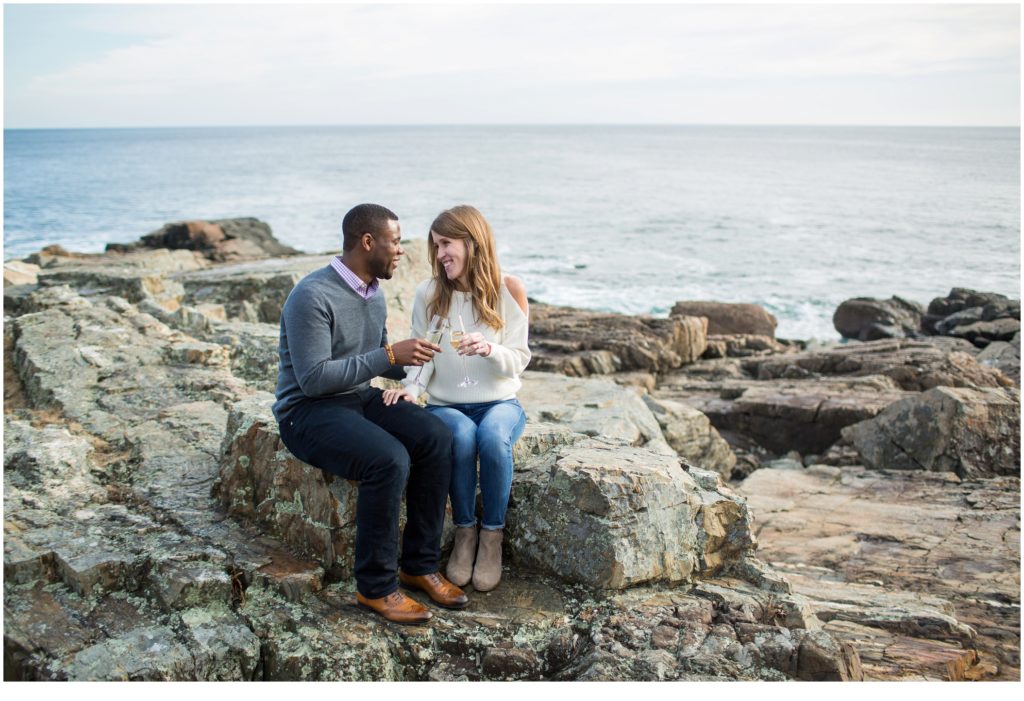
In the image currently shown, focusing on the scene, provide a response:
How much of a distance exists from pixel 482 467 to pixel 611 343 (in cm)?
1034

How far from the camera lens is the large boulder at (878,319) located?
21594 mm

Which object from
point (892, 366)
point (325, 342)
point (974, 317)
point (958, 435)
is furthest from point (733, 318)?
point (325, 342)

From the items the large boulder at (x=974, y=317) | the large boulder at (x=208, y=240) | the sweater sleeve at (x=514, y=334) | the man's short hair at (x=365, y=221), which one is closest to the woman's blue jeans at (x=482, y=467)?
the sweater sleeve at (x=514, y=334)

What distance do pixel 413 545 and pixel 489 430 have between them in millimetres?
704

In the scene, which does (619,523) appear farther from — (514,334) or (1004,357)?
(1004,357)

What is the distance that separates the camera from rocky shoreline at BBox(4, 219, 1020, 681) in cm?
377

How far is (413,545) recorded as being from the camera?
4.20m

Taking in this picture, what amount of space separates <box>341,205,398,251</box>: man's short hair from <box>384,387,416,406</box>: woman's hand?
0.81m

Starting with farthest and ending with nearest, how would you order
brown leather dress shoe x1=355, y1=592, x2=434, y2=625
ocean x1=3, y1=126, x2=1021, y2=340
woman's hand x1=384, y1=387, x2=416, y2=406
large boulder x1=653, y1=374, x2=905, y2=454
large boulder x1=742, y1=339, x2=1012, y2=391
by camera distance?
ocean x1=3, y1=126, x2=1021, y2=340, large boulder x1=742, y1=339, x2=1012, y2=391, large boulder x1=653, y1=374, x2=905, y2=454, woman's hand x1=384, y1=387, x2=416, y2=406, brown leather dress shoe x1=355, y1=592, x2=434, y2=625

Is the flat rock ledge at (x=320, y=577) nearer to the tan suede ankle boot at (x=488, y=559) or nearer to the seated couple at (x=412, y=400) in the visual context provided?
the tan suede ankle boot at (x=488, y=559)

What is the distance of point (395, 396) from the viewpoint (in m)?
4.41

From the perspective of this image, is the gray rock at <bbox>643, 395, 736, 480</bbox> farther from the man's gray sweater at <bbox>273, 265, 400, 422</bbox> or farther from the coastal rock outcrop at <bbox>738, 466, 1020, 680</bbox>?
the man's gray sweater at <bbox>273, 265, 400, 422</bbox>

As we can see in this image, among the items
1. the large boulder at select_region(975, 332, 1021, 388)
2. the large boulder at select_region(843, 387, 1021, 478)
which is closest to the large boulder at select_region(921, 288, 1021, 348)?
the large boulder at select_region(975, 332, 1021, 388)

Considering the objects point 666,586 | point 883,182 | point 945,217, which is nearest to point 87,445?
point 666,586
